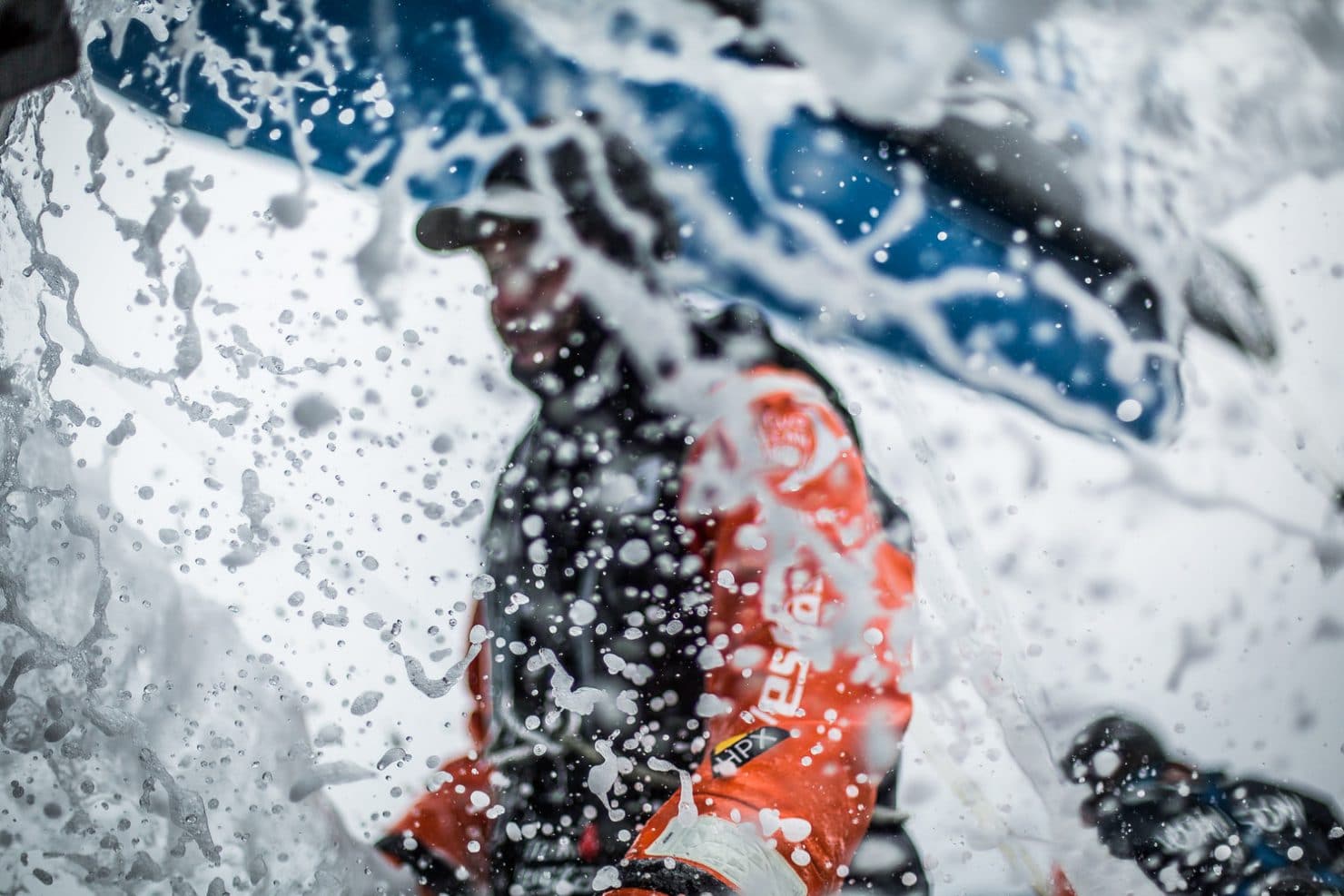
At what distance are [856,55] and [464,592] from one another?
0.21m

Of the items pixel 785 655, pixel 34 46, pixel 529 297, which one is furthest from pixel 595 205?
pixel 34 46

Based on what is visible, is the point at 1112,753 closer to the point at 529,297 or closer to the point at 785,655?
the point at 785,655

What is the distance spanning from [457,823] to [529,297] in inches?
7.4

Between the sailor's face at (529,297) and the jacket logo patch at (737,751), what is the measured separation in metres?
0.14

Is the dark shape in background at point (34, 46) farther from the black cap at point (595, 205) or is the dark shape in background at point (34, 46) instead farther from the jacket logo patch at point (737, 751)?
the jacket logo patch at point (737, 751)

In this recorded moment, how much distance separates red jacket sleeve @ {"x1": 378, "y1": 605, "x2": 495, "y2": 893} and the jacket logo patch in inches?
3.2

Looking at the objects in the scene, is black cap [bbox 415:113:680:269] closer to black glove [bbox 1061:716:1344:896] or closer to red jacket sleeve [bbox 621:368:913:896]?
red jacket sleeve [bbox 621:368:913:896]

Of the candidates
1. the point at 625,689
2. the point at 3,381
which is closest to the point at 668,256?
the point at 625,689

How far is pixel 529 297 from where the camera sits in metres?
0.32

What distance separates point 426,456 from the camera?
33cm

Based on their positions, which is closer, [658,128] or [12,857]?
[658,128]

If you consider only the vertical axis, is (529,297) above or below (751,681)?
above

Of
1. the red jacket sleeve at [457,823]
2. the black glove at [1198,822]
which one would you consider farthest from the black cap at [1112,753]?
the red jacket sleeve at [457,823]

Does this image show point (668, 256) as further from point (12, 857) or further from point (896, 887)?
point (12, 857)
